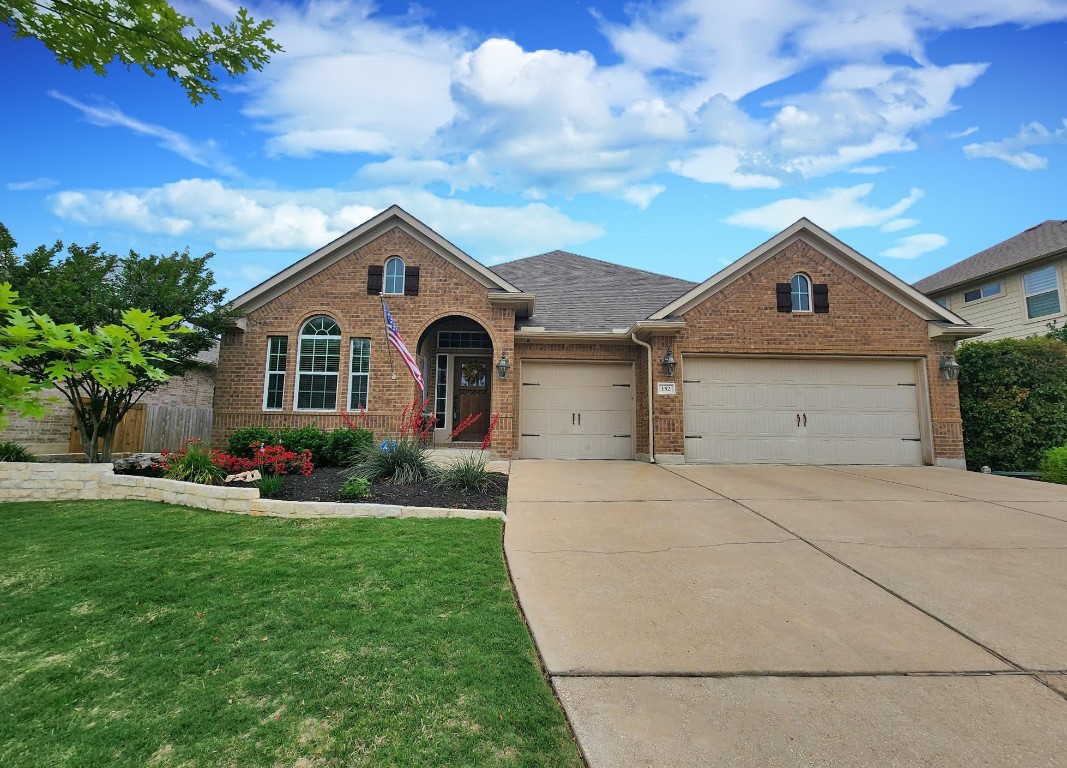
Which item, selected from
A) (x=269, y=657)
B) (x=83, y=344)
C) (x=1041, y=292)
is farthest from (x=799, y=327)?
(x=83, y=344)

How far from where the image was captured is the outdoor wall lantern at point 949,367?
1045 centimetres

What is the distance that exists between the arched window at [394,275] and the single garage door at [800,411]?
697 cm

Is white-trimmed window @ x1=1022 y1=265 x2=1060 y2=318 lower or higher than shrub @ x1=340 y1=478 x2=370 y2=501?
higher

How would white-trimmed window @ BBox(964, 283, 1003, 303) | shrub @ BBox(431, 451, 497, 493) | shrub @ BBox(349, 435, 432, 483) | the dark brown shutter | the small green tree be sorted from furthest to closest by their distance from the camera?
white-trimmed window @ BBox(964, 283, 1003, 303), the dark brown shutter, shrub @ BBox(349, 435, 432, 483), shrub @ BBox(431, 451, 497, 493), the small green tree

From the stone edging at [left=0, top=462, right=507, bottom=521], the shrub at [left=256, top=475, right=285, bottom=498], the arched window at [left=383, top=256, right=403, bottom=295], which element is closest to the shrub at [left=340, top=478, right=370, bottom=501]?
the stone edging at [left=0, top=462, right=507, bottom=521]

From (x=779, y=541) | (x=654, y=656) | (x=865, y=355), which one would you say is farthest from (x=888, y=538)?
(x=865, y=355)

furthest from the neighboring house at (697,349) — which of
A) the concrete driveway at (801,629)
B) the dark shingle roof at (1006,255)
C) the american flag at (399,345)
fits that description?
the dark shingle roof at (1006,255)

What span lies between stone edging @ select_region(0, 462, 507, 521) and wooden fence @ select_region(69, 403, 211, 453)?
5.59 meters

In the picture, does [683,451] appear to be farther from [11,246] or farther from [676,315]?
[11,246]

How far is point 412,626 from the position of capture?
3.02 metres

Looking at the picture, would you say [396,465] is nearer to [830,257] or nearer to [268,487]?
[268,487]

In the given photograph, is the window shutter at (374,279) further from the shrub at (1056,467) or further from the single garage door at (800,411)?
the shrub at (1056,467)

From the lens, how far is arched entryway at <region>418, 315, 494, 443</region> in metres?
12.7

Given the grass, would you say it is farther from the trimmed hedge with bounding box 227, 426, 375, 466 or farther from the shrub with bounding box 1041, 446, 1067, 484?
the shrub with bounding box 1041, 446, 1067, 484
